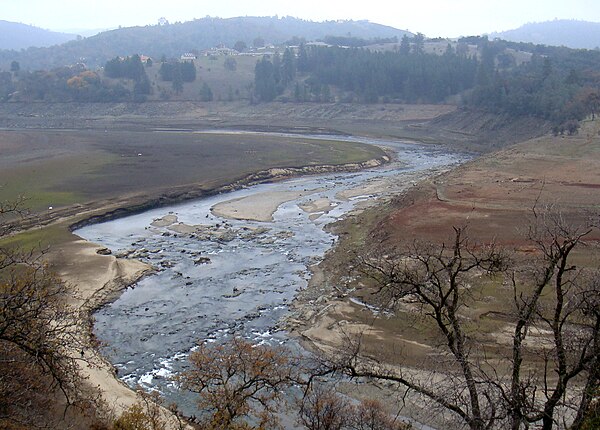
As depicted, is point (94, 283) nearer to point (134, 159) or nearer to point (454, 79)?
point (134, 159)

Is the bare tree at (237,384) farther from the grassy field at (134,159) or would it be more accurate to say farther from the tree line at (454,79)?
the tree line at (454,79)

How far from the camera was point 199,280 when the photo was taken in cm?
3509

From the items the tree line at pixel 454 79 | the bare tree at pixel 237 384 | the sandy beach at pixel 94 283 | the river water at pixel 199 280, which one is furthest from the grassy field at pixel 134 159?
the bare tree at pixel 237 384

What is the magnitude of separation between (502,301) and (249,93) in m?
137

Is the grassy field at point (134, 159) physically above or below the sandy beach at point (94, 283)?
below

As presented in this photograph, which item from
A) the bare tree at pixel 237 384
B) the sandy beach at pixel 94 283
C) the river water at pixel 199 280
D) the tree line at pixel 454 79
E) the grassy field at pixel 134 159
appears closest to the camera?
the bare tree at pixel 237 384

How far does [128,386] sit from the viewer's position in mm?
22922

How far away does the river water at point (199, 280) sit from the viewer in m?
26.4

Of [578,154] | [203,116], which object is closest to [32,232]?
[578,154]

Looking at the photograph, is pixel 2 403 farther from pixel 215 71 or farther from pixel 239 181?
pixel 215 71

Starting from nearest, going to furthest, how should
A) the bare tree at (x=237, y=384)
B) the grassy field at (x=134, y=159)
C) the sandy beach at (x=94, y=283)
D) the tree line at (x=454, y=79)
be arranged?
the bare tree at (x=237, y=384), the sandy beach at (x=94, y=283), the grassy field at (x=134, y=159), the tree line at (x=454, y=79)

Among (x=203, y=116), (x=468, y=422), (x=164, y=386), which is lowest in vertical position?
(x=203, y=116)

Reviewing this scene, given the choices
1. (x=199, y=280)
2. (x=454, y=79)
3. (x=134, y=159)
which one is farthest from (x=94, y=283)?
(x=454, y=79)

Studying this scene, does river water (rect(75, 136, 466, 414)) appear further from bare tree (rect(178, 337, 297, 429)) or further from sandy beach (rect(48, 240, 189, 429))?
bare tree (rect(178, 337, 297, 429))
